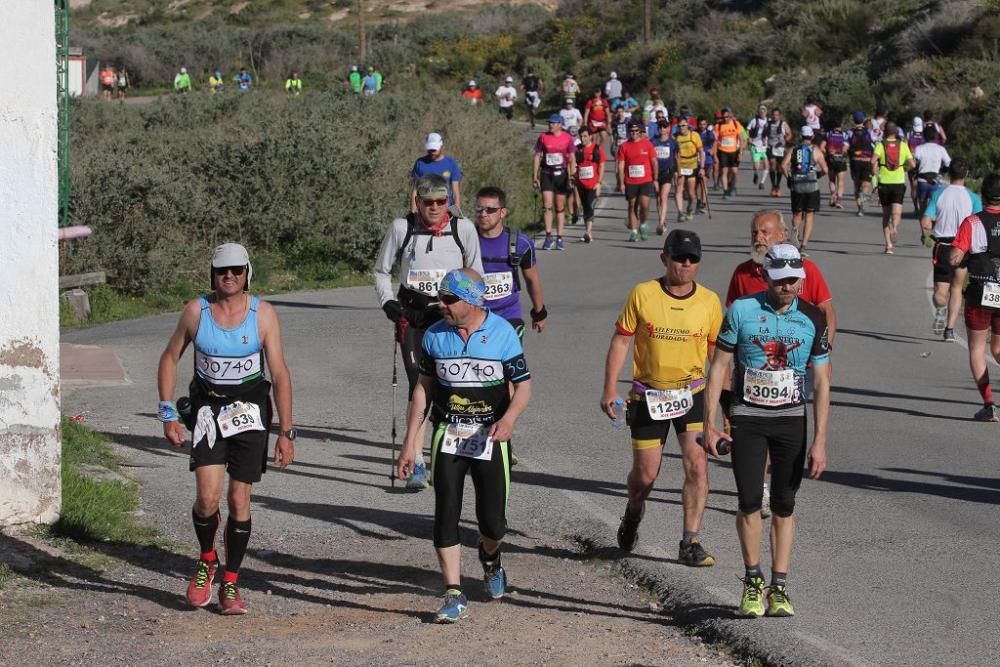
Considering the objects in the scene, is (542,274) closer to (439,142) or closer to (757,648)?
(439,142)

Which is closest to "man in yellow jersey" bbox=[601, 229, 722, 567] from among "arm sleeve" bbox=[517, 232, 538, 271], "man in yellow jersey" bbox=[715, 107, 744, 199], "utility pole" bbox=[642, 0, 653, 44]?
"arm sleeve" bbox=[517, 232, 538, 271]

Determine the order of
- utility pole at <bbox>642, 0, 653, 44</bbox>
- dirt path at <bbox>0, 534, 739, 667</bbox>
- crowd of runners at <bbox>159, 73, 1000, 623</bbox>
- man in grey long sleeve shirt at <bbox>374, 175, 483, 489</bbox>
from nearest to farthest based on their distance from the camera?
dirt path at <bbox>0, 534, 739, 667</bbox>, crowd of runners at <bbox>159, 73, 1000, 623</bbox>, man in grey long sleeve shirt at <bbox>374, 175, 483, 489</bbox>, utility pole at <bbox>642, 0, 653, 44</bbox>

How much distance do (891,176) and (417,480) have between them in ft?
50.9

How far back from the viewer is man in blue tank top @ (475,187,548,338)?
988cm

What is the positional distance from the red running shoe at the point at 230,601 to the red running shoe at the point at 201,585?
0.28 feet

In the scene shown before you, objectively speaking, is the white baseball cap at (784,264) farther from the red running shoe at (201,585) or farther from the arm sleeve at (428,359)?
the red running shoe at (201,585)

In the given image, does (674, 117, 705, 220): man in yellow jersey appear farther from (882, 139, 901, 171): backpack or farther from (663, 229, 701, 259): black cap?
(663, 229, 701, 259): black cap

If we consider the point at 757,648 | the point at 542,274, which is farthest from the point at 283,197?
the point at 757,648

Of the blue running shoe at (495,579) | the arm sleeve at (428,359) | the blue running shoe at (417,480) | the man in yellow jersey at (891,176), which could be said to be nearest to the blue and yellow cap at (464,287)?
the arm sleeve at (428,359)

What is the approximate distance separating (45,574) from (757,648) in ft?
12.0

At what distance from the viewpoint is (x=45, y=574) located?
7840 mm

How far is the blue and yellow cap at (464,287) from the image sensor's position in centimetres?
705

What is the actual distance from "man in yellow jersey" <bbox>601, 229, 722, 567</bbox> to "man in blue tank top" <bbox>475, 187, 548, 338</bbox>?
194 cm

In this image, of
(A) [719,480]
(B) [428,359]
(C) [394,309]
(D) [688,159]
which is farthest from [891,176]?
(B) [428,359]
